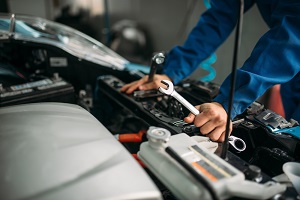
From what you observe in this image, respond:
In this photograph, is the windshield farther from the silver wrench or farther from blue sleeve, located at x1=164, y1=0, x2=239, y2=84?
the silver wrench

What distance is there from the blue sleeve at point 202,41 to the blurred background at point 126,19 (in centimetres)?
164

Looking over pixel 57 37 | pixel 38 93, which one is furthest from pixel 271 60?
pixel 57 37

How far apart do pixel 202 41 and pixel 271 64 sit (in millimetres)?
492

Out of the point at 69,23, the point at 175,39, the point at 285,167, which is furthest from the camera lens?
the point at 69,23

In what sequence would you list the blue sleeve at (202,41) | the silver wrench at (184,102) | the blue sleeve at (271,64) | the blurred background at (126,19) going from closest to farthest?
1. the silver wrench at (184,102)
2. the blue sleeve at (271,64)
3. the blue sleeve at (202,41)
4. the blurred background at (126,19)

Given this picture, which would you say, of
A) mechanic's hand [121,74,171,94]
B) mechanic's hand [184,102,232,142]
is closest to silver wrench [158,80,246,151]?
mechanic's hand [184,102,232,142]

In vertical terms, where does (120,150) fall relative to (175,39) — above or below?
above

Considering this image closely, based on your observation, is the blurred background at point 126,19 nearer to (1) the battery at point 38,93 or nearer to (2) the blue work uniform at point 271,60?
(2) the blue work uniform at point 271,60

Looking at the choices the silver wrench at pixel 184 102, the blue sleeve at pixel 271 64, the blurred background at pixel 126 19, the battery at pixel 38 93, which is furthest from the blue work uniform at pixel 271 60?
the blurred background at pixel 126 19

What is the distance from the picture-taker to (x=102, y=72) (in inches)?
50.6

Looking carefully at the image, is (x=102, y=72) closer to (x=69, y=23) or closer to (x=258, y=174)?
(x=258, y=174)

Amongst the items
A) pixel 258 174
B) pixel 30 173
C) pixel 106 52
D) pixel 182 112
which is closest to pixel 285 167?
pixel 258 174

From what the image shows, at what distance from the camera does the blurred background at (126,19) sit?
11.4 ft

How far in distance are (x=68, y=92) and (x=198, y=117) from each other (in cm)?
53
